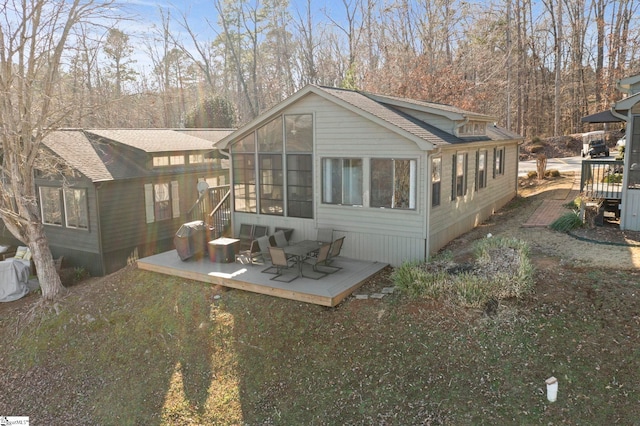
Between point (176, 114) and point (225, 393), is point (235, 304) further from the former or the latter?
point (176, 114)

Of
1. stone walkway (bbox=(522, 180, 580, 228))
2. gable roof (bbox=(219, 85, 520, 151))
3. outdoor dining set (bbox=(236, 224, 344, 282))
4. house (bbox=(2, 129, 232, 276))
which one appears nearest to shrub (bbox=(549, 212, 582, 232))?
stone walkway (bbox=(522, 180, 580, 228))

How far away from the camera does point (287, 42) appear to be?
3644 cm

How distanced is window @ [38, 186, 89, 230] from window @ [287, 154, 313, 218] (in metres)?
6.10

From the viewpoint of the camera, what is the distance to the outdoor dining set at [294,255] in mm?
9812

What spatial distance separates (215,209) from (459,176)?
6435 millimetres

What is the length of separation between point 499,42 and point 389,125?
79.8ft

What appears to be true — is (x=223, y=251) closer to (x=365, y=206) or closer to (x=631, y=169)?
(x=365, y=206)

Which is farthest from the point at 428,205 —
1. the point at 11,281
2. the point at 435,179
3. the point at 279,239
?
the point at 11,281

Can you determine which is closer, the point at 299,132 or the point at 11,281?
the point at 299,132

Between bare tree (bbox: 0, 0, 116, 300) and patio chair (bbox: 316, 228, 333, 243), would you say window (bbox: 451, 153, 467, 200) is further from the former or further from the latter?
bare tree (bbox: 0, 0, 116, 300)

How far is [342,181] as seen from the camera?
36.2ft

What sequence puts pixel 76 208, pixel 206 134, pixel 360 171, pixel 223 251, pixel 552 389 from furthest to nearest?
pixel 206 134 → pixel 76 208 → pixel 223 251 → pixel 360 171 → pixel 552 389

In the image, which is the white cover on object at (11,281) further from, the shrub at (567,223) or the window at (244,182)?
the shrub at (567,223)

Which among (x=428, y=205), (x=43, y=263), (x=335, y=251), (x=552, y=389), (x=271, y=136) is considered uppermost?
(x=271, y=136)
